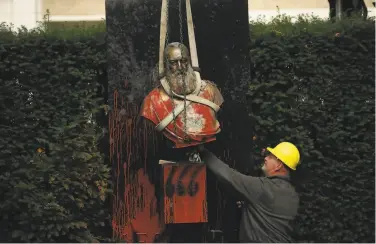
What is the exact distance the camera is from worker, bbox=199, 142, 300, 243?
205 inches

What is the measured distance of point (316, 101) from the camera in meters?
6.13

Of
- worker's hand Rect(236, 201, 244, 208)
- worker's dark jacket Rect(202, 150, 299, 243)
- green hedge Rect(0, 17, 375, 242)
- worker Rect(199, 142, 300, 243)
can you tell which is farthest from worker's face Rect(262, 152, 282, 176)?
green hedge Rect(0, 17, 375, 242)

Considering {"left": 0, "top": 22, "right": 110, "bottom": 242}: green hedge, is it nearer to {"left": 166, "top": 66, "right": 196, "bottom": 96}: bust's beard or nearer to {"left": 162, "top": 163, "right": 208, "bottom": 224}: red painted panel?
{"left": 162, "top": 163, "right": 208, "bottom": 224}: red painted panel

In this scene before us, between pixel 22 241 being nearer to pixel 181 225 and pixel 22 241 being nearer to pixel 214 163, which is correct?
pixel 181 225

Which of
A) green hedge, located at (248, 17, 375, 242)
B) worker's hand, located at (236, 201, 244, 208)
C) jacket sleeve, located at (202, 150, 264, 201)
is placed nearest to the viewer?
jacket sleeve, located at (202, 150, 264, 201)

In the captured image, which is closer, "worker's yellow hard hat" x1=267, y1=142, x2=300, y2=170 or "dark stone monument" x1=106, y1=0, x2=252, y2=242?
"worker's yellow hard hat" x1=267, y1=142, x2=300, y2=170

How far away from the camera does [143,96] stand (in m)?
5.98

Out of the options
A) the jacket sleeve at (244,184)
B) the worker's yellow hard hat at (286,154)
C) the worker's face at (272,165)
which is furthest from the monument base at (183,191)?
the worker's yellow hard hat at (286,154)

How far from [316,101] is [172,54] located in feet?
5.58

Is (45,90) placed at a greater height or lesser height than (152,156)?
greater

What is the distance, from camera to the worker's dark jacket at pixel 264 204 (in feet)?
17.1

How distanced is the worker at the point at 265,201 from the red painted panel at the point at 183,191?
22cm

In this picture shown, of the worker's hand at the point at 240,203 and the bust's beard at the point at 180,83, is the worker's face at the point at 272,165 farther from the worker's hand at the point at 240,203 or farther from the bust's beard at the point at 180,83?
the bust's beard at the point at 180,83

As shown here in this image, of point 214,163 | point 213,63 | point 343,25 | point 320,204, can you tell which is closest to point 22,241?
point 214,163
